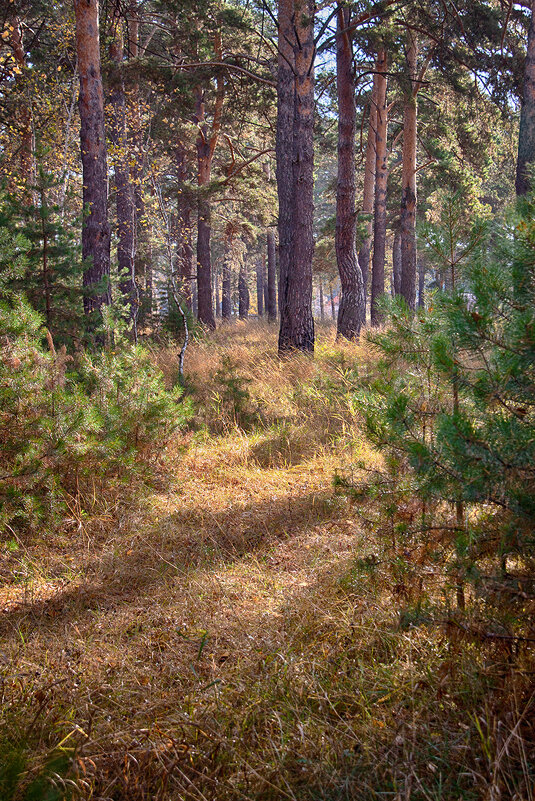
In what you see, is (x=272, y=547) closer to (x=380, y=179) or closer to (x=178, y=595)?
(x=178, y=595)

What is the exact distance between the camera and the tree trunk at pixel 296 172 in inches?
316

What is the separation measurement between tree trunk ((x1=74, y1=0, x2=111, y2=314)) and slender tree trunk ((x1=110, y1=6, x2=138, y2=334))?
3.67 ft

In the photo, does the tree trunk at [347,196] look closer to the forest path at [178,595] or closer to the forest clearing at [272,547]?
the forest clearing at [272,547]

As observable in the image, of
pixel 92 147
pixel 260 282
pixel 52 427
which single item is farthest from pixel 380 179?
pixel 260 282

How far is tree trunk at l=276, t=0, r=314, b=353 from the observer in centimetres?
804

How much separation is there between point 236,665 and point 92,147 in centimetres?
677

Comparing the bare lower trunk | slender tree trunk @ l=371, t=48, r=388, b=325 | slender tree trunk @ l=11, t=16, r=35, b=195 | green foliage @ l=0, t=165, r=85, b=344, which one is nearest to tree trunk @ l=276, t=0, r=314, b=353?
green foliage @ l=0, t=165, r=85, b=344

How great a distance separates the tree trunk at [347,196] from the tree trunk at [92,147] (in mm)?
4565

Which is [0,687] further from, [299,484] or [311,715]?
[299,484]

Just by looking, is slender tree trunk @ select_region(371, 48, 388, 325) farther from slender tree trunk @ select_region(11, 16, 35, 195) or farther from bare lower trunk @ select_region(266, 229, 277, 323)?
slender tree trunk @ select_region(11, 16, 35, 195)

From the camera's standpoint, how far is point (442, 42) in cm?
956

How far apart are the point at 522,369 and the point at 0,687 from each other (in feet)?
8.39

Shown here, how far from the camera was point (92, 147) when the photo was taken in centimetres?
676

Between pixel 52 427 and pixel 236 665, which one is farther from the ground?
pixel 52 427
